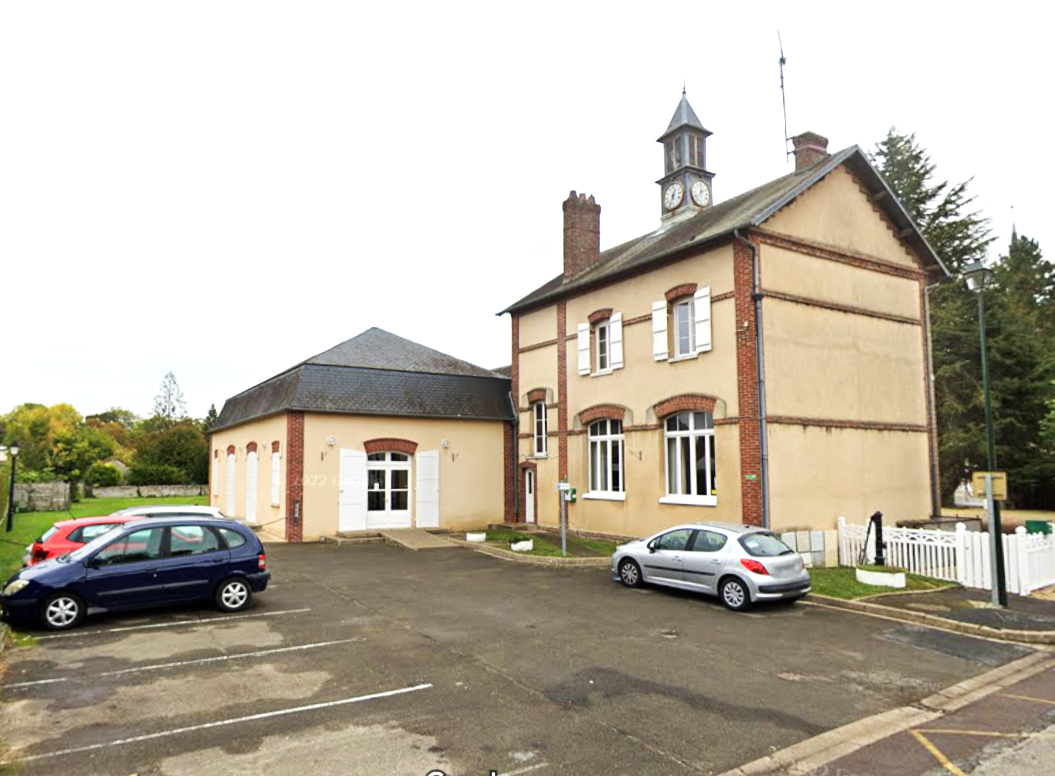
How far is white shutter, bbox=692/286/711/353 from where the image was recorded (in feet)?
53.4

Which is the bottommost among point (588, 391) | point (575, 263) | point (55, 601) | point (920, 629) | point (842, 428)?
point (920, 629)

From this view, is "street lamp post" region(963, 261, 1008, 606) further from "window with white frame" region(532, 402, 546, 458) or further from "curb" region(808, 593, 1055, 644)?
"window with white frame" region(532, 402, 546, 458)

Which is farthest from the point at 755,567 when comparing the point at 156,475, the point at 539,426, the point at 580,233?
the point at 156,475

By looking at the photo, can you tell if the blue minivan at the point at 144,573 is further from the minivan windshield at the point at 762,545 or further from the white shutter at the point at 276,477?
the white shutter at the point at 276,477

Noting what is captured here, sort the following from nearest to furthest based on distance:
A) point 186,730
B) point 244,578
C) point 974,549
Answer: point 186,730, point 244,578, point 974,549

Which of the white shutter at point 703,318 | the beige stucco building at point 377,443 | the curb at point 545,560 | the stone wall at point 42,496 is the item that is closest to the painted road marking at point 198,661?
the curb at point 545,560

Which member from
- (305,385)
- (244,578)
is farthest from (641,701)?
(305,385)

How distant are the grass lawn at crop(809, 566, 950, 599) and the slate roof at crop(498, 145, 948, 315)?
7.58 meters

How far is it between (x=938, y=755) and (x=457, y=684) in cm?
437

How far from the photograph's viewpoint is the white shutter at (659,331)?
17.5m

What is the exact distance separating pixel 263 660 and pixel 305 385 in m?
14.4

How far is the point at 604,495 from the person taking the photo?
63.2ft

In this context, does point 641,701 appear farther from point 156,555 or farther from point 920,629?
point 156,555

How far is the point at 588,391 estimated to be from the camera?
2022cm
